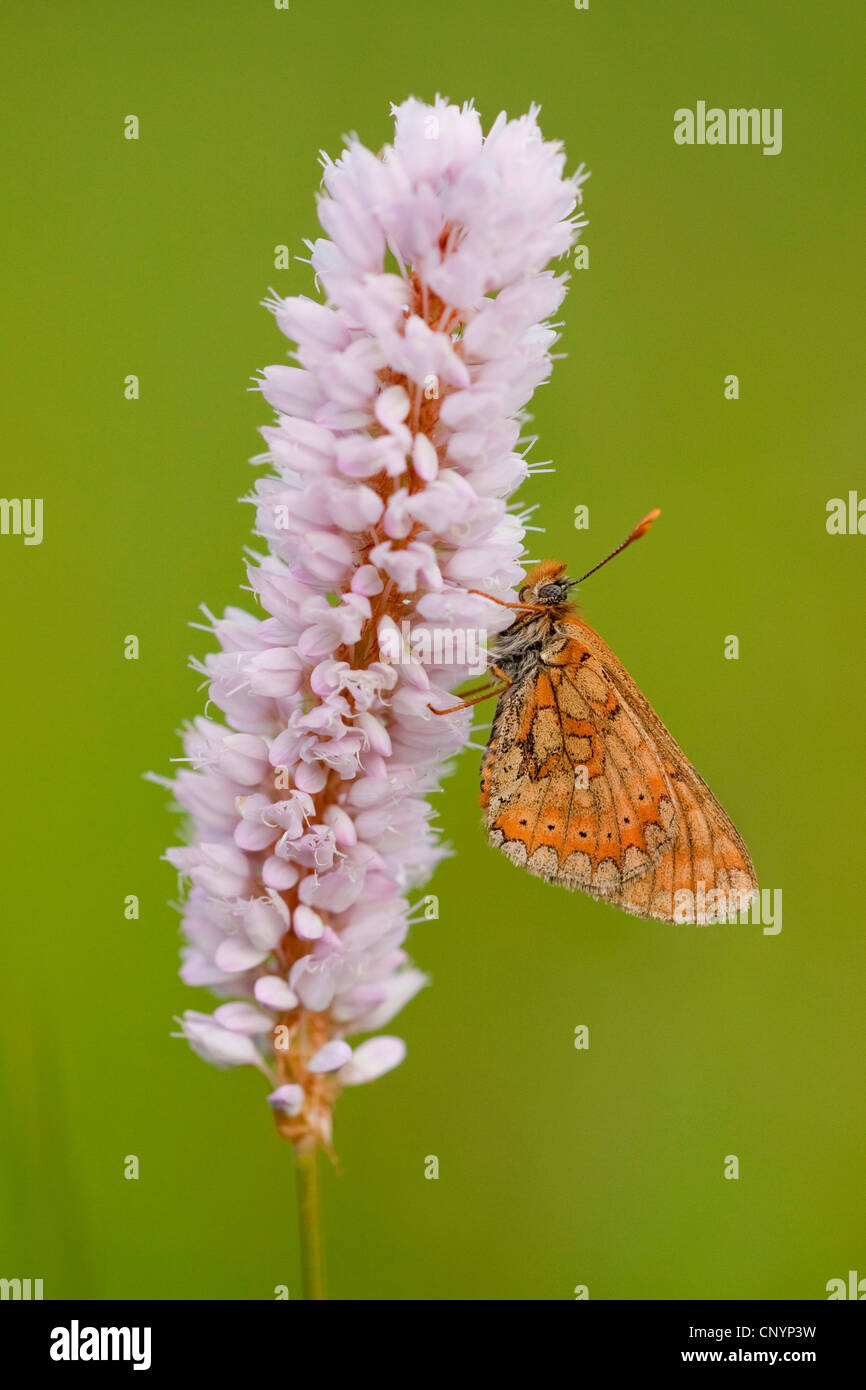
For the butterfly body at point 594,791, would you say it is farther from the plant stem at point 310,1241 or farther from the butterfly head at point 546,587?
the plant stem at point 310,1241

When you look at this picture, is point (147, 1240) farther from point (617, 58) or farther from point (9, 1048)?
point (617, 58)

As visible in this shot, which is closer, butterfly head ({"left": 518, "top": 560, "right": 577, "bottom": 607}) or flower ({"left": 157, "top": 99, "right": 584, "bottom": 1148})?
flower ({"left": 157, "top": 99, "right": 584, "bottom": 1148})

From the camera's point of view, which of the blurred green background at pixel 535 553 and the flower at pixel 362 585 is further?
the blurred green background at pixel 535 553

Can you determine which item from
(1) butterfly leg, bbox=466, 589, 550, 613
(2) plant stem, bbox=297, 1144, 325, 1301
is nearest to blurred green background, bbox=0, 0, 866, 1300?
(2) plant stem, bbox=297, 1144, 325, 1301

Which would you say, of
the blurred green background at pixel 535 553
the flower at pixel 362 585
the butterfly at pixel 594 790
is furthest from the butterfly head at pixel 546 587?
the blurred green background at pixel 535 553

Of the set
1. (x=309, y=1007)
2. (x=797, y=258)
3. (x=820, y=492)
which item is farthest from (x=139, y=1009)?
(x=797, y=258)

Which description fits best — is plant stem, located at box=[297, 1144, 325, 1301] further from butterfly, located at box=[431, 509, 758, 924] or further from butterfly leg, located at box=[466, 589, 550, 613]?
butterfly leg, located at box=[466, 589, 550, 613]
